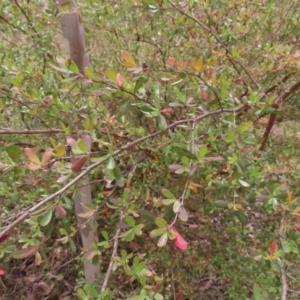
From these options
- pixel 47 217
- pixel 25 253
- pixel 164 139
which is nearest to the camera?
pixel 47 217

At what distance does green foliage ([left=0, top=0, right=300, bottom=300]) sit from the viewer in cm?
102

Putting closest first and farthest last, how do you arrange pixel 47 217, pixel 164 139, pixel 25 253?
1. pixel 47 217
2. pixel 25 253
3. pixel 164 139

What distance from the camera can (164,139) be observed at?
1.17m

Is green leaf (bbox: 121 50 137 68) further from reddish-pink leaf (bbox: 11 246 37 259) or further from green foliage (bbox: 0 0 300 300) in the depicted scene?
reddish-pink leaf (bbox: 11 246 37 259)

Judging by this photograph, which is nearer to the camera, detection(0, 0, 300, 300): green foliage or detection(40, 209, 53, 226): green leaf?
detection(40, 209, 53, 226): green leaf

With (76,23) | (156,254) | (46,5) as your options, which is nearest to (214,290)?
(156,254)

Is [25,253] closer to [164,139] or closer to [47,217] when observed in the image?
[47,217]

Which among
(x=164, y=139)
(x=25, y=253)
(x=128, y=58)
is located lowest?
(x=25, y=253)

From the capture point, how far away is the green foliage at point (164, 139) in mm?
1024

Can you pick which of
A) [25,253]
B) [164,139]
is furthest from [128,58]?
[25,253]

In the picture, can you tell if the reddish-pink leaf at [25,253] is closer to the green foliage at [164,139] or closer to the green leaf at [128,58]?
the green foliage at [164,139]

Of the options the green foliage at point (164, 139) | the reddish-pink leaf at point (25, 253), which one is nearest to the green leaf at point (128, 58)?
the green foliage at point (164, 139)

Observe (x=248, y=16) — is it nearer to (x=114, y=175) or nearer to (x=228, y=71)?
(x=228, y=71)

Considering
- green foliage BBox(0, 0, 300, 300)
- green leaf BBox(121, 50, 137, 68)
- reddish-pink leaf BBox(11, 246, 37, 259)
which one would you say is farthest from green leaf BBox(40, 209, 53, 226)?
green leaf BBox(121, 50, 137, 68)
